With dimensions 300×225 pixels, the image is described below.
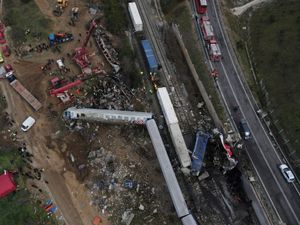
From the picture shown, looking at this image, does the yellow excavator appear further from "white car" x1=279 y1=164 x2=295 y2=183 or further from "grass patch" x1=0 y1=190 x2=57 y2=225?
"white car" x1=279 y1=164 x2=295 y2=183

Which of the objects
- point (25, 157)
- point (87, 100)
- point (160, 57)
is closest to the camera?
point (25, 157)

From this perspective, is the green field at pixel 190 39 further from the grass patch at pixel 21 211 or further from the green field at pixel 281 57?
the grass patch at pixel 21 211

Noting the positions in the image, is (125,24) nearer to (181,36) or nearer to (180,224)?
(181,36)

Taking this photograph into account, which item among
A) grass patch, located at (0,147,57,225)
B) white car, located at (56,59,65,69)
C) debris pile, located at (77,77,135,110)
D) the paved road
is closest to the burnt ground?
the paved road

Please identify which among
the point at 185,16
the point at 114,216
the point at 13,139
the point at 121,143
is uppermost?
the point at 185,16

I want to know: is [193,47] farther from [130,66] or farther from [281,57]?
[281,57]

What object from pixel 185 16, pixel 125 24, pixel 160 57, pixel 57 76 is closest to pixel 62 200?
pixel 57 76

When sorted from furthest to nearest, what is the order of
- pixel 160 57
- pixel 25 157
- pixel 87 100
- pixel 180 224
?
pixel 160 57 < pixel 87 100 < pixel 25 157 < pixel 180 224

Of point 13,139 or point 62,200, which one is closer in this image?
point 62,200
